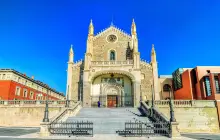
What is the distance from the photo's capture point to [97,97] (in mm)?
32062

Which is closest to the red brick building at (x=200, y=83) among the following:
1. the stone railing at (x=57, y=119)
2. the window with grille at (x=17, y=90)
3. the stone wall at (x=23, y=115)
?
the stone railing at (x=57, y=119)

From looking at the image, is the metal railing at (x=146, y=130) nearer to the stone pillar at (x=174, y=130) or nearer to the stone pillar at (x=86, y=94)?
the stone pillar at (x=174, y=130)

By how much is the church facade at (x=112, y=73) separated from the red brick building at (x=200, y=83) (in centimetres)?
406

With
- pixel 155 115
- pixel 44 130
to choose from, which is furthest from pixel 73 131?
pixel 155 115

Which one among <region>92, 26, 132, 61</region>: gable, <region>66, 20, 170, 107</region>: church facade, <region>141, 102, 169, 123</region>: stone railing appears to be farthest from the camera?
<region>92, 26, 132, 61</region>: gable

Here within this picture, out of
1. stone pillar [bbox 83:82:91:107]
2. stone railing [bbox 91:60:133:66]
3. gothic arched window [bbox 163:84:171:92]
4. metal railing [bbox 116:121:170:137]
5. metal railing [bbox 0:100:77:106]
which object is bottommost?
metal railing [bbox 116:121:170:137]

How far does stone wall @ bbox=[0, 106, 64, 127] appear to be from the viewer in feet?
75.2

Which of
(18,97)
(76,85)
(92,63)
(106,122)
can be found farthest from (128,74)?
(18,97)

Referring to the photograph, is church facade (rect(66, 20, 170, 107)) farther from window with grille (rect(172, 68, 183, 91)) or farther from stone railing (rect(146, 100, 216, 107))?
stone railing (rect(146, 100, 216, 107))

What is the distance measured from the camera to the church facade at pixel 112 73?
3059cm

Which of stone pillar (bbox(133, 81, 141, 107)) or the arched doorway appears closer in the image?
stone pillar (bbox(133, 81, 141, 107))

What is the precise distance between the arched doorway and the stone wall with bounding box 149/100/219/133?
10.3 metres

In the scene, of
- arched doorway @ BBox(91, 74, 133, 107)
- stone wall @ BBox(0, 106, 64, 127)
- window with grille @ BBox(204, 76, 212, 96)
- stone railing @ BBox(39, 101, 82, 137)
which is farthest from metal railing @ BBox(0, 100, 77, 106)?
window with grille @ BBox(204, 76, 212, 96)

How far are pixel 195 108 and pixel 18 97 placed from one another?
30.8m
